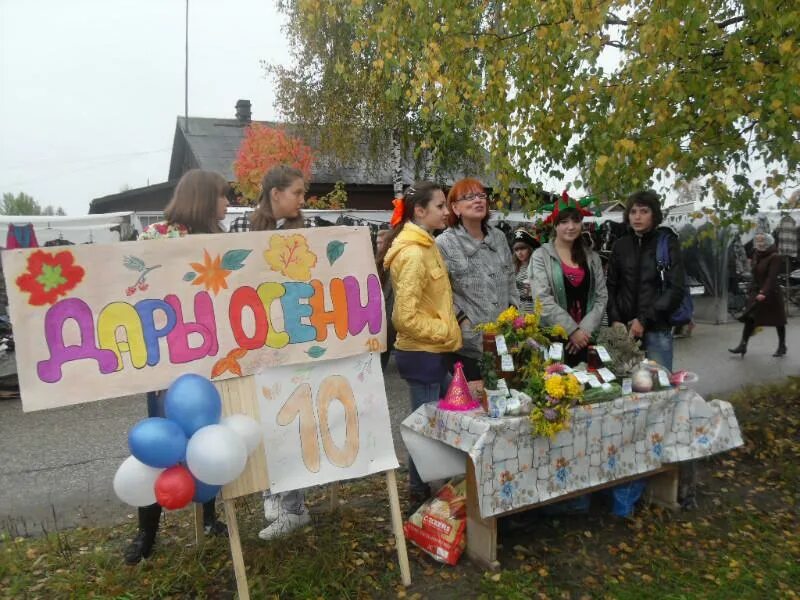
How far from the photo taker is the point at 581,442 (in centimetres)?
314

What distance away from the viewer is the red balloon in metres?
2.17

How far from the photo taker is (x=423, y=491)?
3.54 m

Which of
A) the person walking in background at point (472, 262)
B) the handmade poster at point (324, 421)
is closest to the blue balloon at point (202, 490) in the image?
the handmade poster at point (324, 421)

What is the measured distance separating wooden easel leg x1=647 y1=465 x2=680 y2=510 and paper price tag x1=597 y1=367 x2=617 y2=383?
728 millimetres

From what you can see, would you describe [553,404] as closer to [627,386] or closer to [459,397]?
[459,397]

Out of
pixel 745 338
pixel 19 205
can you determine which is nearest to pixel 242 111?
pixel 745 338

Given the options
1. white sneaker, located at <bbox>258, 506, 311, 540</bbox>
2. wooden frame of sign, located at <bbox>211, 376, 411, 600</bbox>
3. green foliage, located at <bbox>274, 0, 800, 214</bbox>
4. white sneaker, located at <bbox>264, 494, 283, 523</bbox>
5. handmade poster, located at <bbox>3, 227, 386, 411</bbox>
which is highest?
green foliage, located at <bbox>274, 0, 800, 214</bbox>

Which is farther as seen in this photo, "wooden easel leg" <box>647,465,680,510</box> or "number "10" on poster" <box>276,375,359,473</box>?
"wooden easel leg" <box>647,465,680,510</box>

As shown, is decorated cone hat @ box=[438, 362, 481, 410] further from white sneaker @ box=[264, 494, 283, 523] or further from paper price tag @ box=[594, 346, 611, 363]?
white sneaker @ box=[264, 494, 283, 523]

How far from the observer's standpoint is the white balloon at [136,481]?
2197 mm

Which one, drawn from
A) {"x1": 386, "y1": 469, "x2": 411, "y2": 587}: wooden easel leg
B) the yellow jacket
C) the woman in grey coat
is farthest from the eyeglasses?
{"x1": 386, "y1": 469, "x2": 411, "y2": 587}: wooden easel leg

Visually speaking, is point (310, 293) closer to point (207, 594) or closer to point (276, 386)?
point (276, 386)

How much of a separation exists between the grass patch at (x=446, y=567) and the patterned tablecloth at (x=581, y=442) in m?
0.35

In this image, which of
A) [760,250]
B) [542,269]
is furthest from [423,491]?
[760,250]
